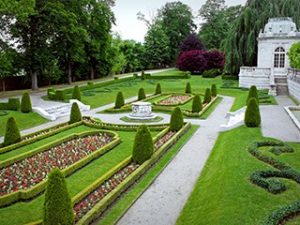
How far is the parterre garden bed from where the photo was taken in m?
10.4

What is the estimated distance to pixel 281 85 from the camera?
3741 centimetres

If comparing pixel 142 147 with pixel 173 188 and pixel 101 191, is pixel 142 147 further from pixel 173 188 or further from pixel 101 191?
pixel 101 191

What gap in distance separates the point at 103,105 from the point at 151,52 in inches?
1915

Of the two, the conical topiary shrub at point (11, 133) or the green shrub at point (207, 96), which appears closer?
the conical topiary shrub at point (11, 133)

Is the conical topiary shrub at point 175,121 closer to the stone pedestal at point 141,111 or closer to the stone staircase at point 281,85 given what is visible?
the stone pedestal at point 141,111

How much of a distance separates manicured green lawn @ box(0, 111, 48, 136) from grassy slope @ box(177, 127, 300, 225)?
43.3ft

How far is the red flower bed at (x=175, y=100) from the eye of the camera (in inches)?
1236

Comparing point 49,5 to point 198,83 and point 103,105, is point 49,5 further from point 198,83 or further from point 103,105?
point 198,83

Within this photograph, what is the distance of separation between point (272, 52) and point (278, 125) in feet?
87.7

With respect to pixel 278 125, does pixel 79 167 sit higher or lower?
lower

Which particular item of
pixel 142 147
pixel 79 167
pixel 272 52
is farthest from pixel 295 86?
pixel 79 167

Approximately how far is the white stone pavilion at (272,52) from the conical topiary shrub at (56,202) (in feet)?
118

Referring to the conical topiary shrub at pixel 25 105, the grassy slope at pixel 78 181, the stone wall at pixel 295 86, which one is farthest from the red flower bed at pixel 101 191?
the stone wall at pixel 295 86

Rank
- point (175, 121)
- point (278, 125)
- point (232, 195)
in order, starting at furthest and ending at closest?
point (175, 121)
point (278, 125)
point (232, 195)
